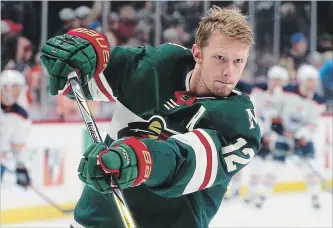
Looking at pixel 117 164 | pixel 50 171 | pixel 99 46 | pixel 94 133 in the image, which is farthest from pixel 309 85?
pixel 117 164

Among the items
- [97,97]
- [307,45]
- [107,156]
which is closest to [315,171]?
[307,45]

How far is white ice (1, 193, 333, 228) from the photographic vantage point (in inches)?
157

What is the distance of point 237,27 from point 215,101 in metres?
0.17

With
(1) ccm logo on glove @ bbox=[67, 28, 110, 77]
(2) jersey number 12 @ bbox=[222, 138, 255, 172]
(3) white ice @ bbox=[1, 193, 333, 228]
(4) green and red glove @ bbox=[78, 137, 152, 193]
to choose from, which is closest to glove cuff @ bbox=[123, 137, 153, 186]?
(4) green and red glove @ bbox=[78, 137, 152, 193]

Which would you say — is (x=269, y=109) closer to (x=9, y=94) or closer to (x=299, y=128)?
(x=299, y=128)

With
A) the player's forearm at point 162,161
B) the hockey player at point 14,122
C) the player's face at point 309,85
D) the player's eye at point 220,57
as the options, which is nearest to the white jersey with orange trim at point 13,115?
the hockey player at point 14,122

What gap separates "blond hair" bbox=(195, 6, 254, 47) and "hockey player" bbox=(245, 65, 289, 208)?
3452mm

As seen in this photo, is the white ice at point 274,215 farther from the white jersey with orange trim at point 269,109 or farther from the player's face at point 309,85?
the player's face at point 309,85

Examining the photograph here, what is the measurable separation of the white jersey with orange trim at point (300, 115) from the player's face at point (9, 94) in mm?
2116

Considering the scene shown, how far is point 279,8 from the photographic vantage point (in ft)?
20.1

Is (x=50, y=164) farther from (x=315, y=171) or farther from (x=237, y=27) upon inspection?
(x=237, y=27)

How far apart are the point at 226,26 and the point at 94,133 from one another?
15.2 inches

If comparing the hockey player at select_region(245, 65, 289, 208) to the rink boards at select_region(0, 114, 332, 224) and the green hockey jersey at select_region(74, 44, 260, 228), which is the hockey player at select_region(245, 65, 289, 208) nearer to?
the rink boards at select_region(0, 114, 332, 224)

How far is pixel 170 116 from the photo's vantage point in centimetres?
159
